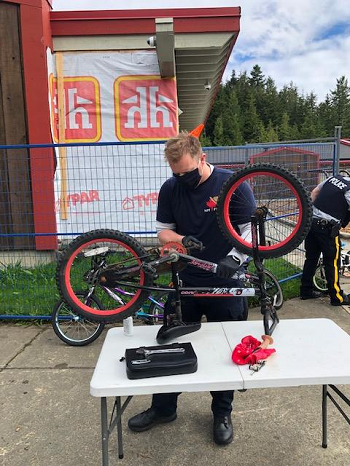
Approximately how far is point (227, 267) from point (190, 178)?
1.86 feet

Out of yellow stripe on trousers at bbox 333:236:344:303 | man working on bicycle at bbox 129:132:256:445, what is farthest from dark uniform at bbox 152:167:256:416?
yellow stripe on trousers at bbox 333:236:344:303

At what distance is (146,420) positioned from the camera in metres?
2.82

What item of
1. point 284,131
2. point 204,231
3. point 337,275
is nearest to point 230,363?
point 204,231

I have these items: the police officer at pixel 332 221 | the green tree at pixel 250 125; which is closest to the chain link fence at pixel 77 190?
the police officer at pixel 332 221

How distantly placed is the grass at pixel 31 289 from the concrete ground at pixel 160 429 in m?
1.29

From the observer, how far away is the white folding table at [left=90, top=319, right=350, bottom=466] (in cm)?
182

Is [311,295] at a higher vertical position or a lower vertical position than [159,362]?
lower

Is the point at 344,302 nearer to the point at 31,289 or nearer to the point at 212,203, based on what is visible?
the point at 212,203

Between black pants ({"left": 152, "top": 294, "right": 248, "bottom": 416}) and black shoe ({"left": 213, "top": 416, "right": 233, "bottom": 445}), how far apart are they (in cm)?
4

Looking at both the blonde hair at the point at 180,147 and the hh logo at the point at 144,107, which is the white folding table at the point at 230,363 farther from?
the hh logo at the point at 144,107

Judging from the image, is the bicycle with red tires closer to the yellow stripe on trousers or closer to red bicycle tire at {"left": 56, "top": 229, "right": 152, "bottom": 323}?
red bicycle tire at {"left": 56, "top": 229, "right": 152, "bottom": 323}

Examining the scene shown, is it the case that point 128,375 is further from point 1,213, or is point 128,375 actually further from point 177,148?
point 1,213

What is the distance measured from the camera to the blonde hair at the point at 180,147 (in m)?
2.27

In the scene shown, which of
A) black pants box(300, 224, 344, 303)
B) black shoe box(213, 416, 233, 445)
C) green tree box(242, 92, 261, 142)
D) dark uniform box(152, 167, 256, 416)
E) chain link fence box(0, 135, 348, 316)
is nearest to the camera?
dark uniform box(152, 167, 256, 416)
